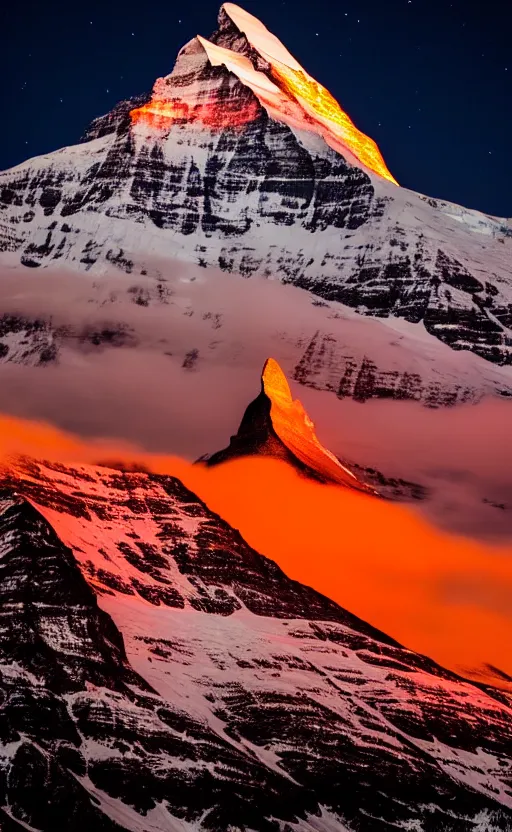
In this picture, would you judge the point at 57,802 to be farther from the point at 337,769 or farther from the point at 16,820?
the point at 337,769

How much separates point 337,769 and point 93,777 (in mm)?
26020

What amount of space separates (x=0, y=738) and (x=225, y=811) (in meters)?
21.2

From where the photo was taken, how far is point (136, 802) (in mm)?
185000

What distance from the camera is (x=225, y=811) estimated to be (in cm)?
18625

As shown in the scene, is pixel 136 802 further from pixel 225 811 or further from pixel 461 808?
pixel 461 808

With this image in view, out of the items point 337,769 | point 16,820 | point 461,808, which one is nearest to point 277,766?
point 337,769

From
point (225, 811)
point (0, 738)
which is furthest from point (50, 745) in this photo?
point (225, 811)

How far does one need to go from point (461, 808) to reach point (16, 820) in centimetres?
4460

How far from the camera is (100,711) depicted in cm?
19775

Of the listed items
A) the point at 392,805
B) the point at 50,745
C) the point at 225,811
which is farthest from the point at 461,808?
the point at 50,745

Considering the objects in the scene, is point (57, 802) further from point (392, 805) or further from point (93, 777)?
point (392, 805)

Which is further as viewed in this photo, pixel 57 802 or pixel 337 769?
pixel 337 769

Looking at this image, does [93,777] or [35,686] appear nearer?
[93,777]

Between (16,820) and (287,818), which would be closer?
(16,820)
